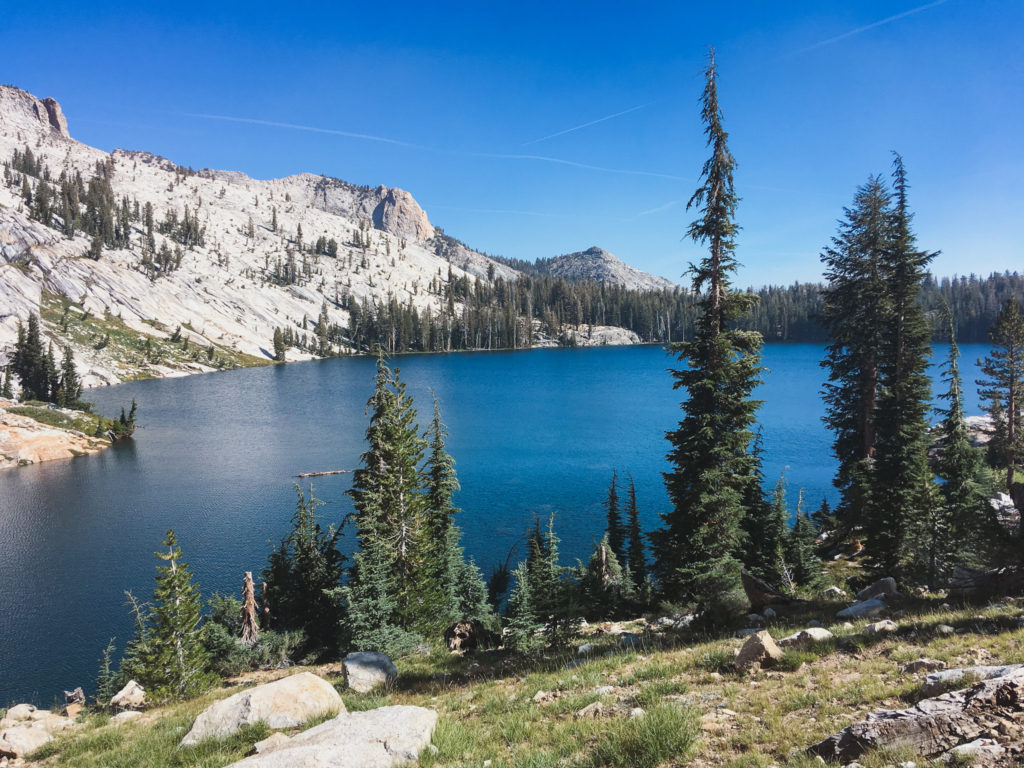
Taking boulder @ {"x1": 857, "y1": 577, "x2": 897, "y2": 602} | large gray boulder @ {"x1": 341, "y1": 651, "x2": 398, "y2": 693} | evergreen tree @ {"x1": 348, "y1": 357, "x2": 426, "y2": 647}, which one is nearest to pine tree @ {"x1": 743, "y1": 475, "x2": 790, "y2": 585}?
boulder @ {"x1": 857, "y1": 577, "x2": 897, "y2": 602}

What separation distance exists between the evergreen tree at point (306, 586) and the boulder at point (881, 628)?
949 inches

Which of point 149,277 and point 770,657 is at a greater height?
point 149,277

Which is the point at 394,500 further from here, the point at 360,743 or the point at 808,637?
the point at 808,637

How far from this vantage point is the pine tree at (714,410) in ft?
65.2

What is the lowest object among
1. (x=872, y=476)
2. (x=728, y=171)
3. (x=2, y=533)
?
(x=2, y=533)

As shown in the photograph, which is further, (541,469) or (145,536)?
(541,469)

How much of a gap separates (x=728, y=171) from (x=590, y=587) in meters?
21.5

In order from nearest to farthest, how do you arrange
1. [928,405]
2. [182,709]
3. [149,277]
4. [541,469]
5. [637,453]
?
[182,709]
[928,405]
[541,469]
[637,453]
[149,277]

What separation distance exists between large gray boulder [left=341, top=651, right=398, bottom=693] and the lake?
66.9 feet

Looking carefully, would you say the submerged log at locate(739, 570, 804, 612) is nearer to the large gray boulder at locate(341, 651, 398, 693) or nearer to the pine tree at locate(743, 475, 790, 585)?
the pine tree at locate(743, 475, 790, 585)

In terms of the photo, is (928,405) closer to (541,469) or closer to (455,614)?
(455,614)

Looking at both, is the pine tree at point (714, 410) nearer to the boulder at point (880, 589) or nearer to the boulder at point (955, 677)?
the boulder at point (880, 589)

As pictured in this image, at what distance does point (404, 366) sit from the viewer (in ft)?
519

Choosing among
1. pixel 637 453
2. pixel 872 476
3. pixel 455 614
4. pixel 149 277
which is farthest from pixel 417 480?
pixel 149 277
